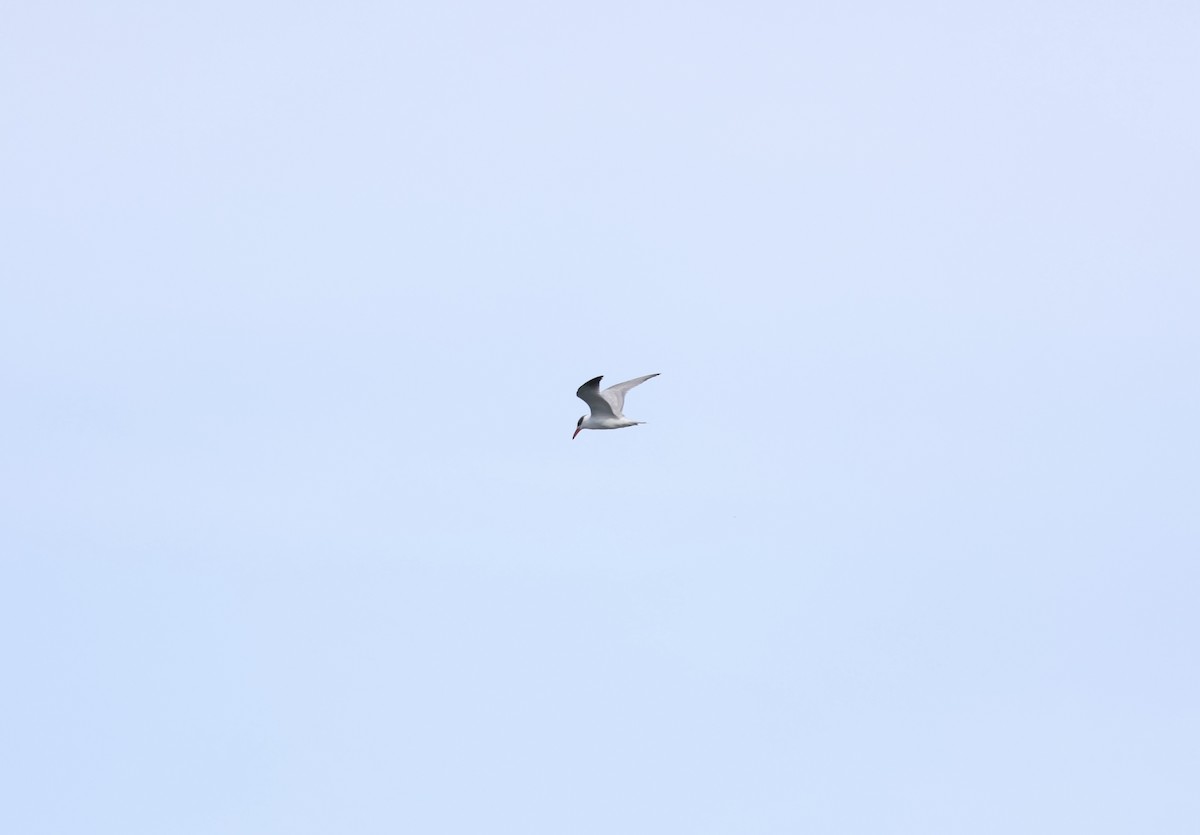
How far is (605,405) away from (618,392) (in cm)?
104

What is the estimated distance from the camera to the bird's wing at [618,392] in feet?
257

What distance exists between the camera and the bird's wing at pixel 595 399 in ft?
252

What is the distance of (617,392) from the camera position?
79000 millimetres

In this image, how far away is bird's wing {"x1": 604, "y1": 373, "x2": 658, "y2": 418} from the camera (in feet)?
257

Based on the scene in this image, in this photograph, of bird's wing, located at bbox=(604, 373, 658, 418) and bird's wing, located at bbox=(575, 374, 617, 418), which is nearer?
bird's wing, located at bbox=(575, 374, 617, 418)

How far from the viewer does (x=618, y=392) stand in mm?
79062

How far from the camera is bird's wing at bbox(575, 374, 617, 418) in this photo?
252 ft

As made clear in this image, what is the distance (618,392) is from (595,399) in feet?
4.45

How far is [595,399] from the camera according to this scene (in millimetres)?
78000

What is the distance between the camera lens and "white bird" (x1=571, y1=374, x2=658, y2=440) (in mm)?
77812

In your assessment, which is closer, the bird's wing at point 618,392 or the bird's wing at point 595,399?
the bird's wing at point 595,399

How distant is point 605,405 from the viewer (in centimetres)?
7825

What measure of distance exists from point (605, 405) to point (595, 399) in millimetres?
474
